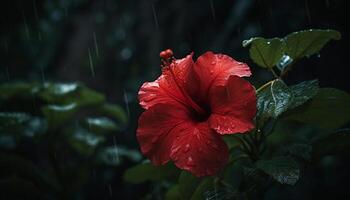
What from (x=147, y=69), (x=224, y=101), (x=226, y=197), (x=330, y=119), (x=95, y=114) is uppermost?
(x=224, y=101)

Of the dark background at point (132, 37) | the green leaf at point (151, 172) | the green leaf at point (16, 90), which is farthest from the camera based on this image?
the dark background at point (132, 37)

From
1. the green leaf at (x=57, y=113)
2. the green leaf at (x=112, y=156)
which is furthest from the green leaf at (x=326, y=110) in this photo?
the green leaf at (x=112, y=156)

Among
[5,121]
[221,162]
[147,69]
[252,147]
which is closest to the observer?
[221,162]

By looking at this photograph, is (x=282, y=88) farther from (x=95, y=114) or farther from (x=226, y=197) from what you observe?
(x=95, y=114)

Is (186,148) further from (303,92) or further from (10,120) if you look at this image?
(10,120)

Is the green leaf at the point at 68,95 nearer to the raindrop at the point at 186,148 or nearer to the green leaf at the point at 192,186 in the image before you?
the green leaf at the point at 192,186

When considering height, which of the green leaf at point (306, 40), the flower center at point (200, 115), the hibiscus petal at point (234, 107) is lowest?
the flower center at point (200, 115)

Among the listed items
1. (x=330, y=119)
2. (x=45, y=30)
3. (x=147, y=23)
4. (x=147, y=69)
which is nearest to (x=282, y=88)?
(x=330, y=119)

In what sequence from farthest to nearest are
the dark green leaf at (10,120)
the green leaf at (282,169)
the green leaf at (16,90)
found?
1. the green leaf at (16,90)
2. the dark green leaf at (10,120)
3. the green leaf at (282,169)
